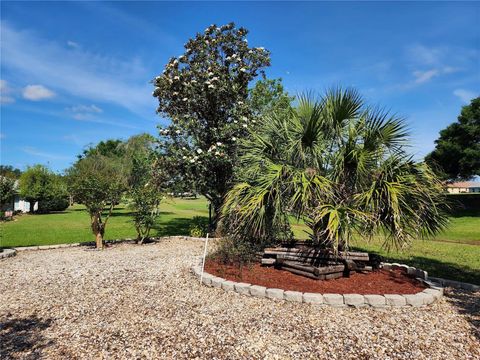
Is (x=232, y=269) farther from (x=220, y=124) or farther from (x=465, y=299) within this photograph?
(x=220, y=124)

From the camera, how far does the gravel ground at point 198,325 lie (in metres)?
3.87

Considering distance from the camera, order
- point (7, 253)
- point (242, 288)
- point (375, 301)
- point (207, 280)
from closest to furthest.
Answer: point (375, 301) < point (242, 288) < point (207, 280) < point (7, 253)

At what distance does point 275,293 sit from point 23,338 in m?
3.62

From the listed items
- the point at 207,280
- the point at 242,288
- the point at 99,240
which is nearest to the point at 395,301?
the point at 242,288

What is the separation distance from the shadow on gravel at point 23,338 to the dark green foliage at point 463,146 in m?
30.9

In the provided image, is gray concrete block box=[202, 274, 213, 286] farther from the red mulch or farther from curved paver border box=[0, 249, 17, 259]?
curved paver border box=[0, 249, 17, 259]

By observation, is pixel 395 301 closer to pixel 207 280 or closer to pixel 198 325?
pixel 198 325

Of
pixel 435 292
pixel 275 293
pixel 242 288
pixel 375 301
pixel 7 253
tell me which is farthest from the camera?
pixel 7 253

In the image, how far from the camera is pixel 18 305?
541 centimetres

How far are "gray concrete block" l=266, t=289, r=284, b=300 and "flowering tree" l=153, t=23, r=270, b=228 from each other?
6.66 metres

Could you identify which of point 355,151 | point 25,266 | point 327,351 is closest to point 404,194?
point 355,151

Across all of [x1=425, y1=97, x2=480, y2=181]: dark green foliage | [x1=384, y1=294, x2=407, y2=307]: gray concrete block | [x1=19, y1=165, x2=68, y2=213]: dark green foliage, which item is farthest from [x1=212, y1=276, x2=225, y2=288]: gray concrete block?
[x1=19, y1=165, x2=68, y2=213]: dark green foliage

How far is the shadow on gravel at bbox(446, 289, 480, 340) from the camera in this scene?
474cm

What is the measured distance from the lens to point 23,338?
4.20m
